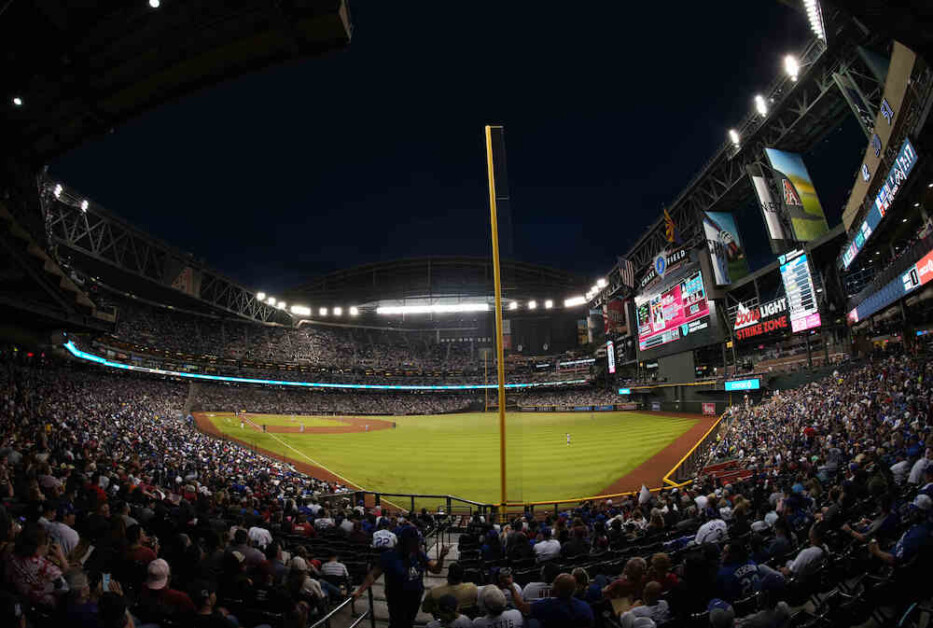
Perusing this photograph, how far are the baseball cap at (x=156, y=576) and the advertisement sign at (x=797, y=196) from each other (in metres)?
37.0

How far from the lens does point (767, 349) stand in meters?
43.5

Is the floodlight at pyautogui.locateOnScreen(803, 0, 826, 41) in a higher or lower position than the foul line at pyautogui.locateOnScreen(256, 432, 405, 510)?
higher

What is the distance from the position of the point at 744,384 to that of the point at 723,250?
500 inches

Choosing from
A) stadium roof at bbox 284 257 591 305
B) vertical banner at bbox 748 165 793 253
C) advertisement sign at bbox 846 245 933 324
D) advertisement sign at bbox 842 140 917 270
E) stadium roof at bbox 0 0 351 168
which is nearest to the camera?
stadium roof at bbox 0 0 351 168

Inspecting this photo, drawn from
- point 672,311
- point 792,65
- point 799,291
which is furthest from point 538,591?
point 672,311

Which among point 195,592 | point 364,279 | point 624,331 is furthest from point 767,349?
point 364,279

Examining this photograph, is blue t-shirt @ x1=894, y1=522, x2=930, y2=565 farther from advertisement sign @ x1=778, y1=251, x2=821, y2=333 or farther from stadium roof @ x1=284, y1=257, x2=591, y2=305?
stadium roof @ x1=284, y1=257, x2=591, y2=305

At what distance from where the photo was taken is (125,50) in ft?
24.8

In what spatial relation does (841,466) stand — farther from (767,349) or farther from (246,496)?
(767,349)

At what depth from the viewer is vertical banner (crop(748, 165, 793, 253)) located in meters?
30.6

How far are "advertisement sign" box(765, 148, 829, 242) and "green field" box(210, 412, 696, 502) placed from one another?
1733 cm

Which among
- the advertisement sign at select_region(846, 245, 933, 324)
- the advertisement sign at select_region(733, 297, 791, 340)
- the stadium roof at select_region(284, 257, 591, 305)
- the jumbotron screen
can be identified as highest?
the stadium roof at select_region(284, 257, 591, 305)

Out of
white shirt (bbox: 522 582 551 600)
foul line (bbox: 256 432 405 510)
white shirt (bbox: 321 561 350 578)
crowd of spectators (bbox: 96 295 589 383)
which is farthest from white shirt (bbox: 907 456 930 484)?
crowd of spectators (bbox: 96 295 589 383)

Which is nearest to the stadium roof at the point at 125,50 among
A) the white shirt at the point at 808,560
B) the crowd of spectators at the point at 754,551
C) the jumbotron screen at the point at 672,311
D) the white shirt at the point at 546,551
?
the crowd of spectators at the point at 754,551
